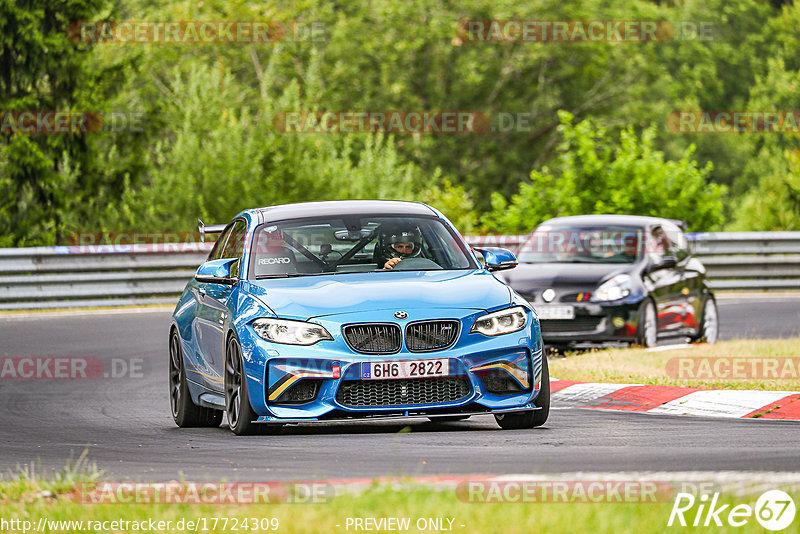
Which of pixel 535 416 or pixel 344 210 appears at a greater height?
pixel 344 210

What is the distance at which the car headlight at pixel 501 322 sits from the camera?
9.15 metres

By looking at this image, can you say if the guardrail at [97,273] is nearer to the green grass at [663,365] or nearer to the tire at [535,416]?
the green grass at [663,365]

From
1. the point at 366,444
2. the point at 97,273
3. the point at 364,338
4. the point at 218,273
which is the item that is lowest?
the point at 97,273

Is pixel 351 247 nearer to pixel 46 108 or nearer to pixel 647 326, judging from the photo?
pixel 647 326

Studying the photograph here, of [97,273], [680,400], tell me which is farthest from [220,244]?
[97,273]

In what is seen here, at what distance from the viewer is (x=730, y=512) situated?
5.70 m

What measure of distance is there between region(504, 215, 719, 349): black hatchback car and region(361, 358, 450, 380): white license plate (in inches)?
301

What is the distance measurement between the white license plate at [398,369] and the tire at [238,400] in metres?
0.79

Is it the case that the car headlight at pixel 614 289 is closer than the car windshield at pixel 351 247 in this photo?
No

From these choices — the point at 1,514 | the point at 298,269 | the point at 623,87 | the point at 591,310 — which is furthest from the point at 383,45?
the point at 1,514

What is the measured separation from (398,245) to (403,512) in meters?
4.69

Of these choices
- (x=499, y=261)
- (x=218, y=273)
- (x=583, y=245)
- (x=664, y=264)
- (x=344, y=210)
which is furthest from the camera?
(x=583, y=245)

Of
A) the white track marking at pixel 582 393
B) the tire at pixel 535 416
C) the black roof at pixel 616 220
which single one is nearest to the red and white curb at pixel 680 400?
the white track marking at pixel 582 393

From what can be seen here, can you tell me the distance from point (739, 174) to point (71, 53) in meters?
52.7
